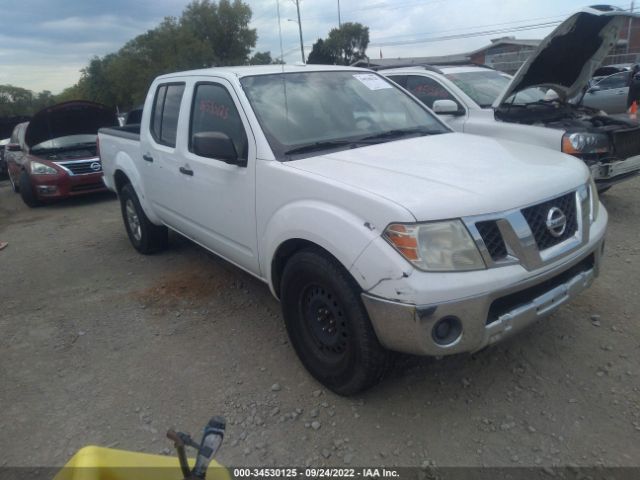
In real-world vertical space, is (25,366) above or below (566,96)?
below

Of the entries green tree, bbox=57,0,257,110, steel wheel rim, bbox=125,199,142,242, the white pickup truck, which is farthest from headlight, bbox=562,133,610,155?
green tree, bbox=57,0,257,110

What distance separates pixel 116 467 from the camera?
4.39 ft

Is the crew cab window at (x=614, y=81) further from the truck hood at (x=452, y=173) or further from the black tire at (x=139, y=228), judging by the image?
the black tire at (x=139, y=228)

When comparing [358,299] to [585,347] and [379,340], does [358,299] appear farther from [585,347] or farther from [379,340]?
[585,347]

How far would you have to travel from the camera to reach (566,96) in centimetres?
621

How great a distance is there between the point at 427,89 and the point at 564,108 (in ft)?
5.56

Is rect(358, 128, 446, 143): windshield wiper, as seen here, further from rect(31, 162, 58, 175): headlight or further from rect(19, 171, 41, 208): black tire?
rect(19, 171, 41, 208): black tire

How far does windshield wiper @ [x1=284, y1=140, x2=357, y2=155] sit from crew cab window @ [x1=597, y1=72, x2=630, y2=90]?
1594cm

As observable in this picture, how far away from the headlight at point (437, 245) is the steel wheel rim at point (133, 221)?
3.98 metres

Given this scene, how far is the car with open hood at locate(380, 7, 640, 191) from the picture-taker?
5133mm

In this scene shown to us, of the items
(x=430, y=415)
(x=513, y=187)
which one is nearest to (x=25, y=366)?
(x=430, y=415)

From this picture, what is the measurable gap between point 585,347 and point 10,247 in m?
6.86

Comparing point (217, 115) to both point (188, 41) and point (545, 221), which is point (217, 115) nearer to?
point (545, 221)

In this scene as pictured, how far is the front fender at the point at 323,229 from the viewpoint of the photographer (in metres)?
2.46
